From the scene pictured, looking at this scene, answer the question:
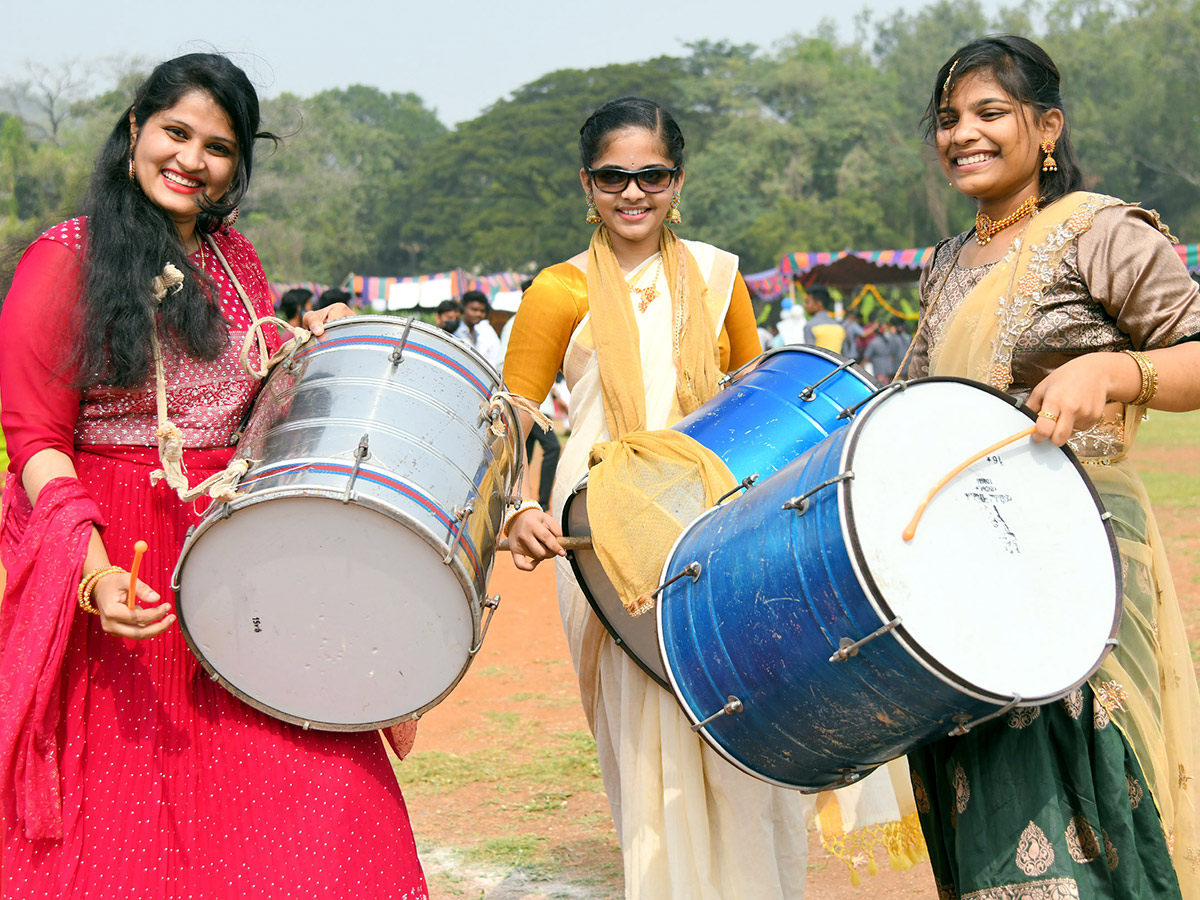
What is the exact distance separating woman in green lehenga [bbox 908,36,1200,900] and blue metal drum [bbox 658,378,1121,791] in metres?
0.16

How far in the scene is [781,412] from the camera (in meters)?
2.66

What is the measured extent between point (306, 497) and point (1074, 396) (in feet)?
4.51

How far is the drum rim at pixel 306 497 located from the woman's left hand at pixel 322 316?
0.53 meters

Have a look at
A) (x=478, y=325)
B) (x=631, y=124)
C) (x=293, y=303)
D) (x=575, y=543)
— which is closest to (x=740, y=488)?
(x=575, y=543)

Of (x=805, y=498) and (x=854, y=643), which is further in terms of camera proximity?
(x=805, y=498)

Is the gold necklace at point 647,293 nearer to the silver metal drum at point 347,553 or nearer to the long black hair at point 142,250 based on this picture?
the silver metal drum at point 347,553

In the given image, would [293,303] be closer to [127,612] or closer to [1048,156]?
[127,612]

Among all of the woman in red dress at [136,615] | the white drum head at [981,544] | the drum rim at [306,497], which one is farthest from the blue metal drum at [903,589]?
the woman in red dress at [136,615]

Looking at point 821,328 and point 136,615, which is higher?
point 136,615

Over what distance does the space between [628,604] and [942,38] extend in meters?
68.2

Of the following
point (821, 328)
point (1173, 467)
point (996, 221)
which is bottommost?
point (1173, 467)

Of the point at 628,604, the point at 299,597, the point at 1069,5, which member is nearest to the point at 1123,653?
the point at 628,604

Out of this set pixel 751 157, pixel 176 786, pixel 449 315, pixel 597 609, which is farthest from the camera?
pixel 751 157

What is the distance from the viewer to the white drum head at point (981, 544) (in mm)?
1922
